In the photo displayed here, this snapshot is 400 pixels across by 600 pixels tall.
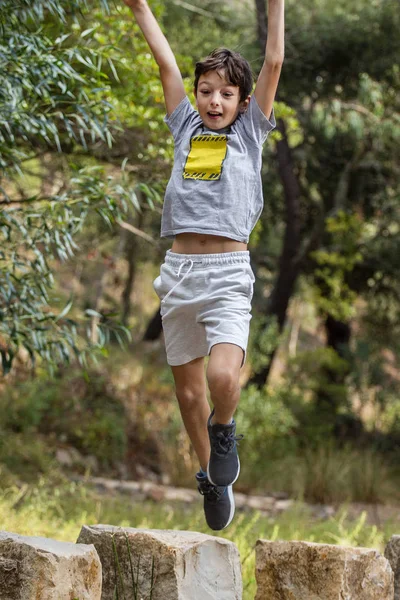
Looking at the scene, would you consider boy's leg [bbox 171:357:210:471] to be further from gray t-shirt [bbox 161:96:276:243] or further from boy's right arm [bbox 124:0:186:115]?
boy's right arm [bbox 124:0:186:115]

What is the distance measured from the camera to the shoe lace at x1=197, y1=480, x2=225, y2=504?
300 cm

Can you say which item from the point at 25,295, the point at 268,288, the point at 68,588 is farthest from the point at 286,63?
the point at 68,588

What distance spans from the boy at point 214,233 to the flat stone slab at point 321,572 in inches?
11.1

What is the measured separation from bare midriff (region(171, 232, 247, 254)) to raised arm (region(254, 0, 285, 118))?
500 mm

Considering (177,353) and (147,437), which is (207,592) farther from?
(147,437)

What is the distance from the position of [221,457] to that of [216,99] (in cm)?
124

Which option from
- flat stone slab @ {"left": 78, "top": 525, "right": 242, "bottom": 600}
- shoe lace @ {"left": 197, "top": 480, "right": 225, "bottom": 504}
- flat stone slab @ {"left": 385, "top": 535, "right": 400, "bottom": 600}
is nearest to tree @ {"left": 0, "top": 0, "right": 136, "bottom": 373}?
shoe lace @ {"left": 197, "top": 480, "right": 225, "bottom": 504}

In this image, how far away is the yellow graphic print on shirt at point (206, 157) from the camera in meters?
2.92

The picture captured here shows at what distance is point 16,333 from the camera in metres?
3.95

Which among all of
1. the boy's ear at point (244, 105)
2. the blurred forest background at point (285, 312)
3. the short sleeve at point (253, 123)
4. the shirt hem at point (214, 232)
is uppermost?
the boy's ear at point (244, 105)

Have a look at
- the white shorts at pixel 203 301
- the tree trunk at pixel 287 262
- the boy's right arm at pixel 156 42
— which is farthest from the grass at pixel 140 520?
the tree trunk at pixel 287 262

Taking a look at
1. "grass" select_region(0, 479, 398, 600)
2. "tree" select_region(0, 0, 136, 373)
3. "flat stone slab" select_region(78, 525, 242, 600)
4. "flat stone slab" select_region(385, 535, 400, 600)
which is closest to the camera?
"flat stone slab" select_region(78, 525, 242, 600)

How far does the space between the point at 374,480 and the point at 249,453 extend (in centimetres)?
147

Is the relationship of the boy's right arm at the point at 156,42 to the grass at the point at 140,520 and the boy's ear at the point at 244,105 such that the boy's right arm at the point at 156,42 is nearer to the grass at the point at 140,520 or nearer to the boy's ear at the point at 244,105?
the boy's ear at the point at 244,105
